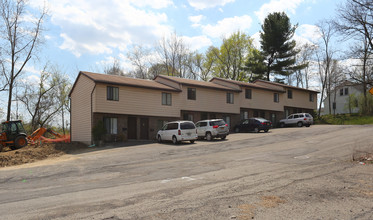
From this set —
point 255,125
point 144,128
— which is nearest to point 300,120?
point 255,125

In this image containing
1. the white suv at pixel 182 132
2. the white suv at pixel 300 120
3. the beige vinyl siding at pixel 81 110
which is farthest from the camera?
the white suv at pixel 300 120

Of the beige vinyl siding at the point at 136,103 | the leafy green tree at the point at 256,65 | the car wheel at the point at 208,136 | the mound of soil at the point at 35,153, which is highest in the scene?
the leafy green tree at the point at 256,65

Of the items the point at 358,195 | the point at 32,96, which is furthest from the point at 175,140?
the point at 32,96

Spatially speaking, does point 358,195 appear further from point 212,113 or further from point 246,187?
point 212,113

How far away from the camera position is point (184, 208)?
255 inches

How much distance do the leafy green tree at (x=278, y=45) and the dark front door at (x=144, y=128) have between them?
29236 mm

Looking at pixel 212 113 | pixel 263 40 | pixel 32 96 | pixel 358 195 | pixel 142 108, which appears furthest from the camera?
pixel 263 40

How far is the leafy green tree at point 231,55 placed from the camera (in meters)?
56.0

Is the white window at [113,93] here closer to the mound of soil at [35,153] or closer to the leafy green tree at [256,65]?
the mound of soil at [35,153]

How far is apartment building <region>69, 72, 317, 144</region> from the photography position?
26266 mm

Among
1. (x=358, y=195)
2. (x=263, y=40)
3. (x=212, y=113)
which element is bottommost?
(x=358, y=195)

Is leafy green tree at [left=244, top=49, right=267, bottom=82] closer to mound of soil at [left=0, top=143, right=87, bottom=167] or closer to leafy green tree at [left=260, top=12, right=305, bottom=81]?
leafy green tree at [left=260, top=12, right=305, bottom=81]

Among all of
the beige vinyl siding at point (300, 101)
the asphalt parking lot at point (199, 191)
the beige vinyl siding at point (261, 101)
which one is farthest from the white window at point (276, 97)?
the asphalt parking lot at point (199, 191)

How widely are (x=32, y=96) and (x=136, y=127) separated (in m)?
22.0
